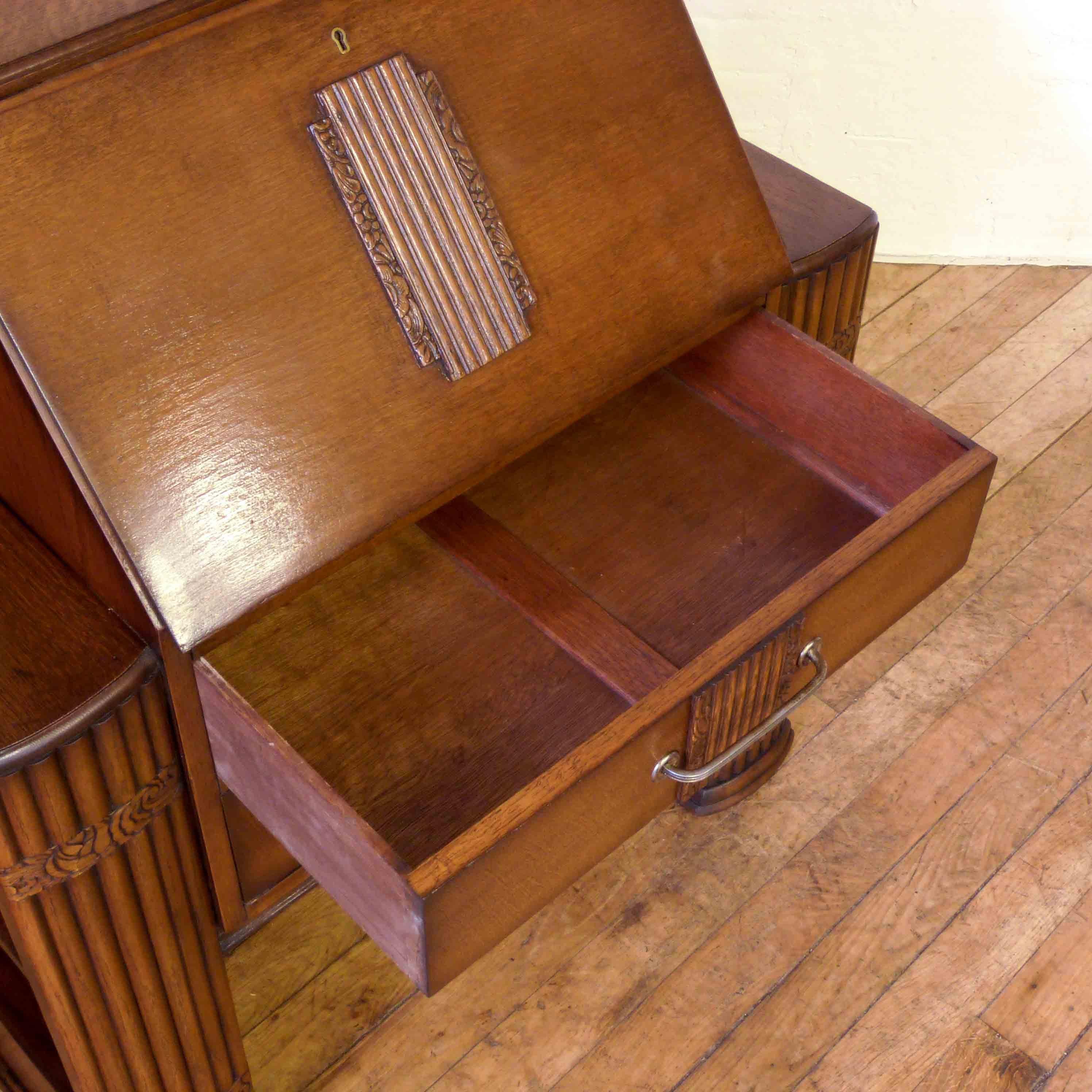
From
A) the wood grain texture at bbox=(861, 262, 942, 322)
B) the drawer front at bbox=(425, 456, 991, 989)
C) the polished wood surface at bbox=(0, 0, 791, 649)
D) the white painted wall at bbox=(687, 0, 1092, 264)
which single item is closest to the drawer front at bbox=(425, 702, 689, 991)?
the drawer front at bbox=(425, 456, 991, 989)

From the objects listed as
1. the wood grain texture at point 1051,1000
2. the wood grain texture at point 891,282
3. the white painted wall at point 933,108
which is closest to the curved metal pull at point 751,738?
the wood grain texture at point 1051,1000

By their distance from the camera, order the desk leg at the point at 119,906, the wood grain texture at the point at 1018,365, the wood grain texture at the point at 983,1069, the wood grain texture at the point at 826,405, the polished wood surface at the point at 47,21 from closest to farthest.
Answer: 1. the polished wood surface at the point at 47,21
2. the desk leg at the point at 119,906
3. the wood grain texture at the point at 826,405
4. the wood grain texture at the point at 983,1069
5. the wood grain texture at the point at 1018,365

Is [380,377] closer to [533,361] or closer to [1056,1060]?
[533,361]

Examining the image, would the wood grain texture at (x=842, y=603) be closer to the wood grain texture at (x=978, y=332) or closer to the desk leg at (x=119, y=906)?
the desk leg at (x=119, y=906)

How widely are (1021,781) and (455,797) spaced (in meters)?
1.00

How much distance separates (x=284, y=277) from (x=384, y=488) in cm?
18

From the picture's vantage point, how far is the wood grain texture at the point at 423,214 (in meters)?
1.15

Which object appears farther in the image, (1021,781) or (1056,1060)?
(1021,781)

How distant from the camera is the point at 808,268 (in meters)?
1.61

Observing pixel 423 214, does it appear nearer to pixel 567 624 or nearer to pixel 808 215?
pixel 567 624

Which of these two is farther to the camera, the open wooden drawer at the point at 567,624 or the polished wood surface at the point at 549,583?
the polished wood surface at the point at 549,583

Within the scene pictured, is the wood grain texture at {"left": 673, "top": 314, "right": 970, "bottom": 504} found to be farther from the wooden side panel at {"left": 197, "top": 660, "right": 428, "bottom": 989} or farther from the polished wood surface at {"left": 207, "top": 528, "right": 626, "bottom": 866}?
the wooden side panel at {"left": 197, "top": 660, "right": 428, "bottom": 989}

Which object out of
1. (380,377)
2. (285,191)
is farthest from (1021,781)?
(285,191)

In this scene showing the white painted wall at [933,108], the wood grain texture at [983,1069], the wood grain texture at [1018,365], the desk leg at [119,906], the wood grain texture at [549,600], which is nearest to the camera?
the desk leg at [119,906]
